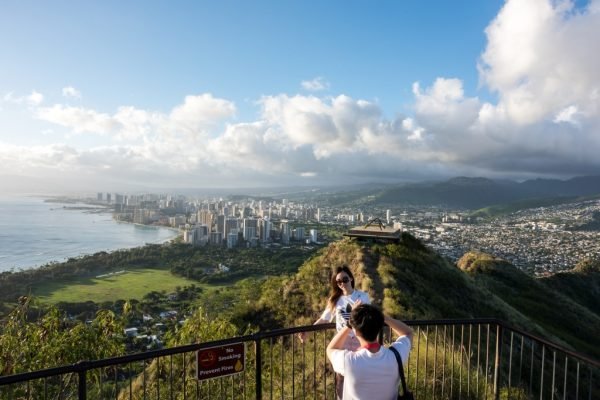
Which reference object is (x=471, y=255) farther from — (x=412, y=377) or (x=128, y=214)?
(x=128, y=214)

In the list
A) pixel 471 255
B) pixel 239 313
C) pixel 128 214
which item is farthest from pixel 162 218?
pixel 239 313

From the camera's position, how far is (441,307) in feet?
37.4

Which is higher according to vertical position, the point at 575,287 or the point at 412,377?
the point at 412,377

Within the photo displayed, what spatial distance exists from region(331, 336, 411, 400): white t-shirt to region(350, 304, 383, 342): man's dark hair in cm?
12

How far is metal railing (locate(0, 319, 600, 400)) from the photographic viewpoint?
3033 mm

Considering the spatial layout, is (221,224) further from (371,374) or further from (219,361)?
(371,374)

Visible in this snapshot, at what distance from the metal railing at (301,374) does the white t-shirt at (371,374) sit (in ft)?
3.24

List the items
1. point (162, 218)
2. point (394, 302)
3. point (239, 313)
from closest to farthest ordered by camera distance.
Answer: point (394, 302), point (239, 313), point (162, 218)

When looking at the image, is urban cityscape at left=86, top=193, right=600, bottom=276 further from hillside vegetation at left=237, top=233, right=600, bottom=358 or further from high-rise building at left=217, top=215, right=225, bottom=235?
hillside vegetation at left=237, top=233, right=600, bottom=358

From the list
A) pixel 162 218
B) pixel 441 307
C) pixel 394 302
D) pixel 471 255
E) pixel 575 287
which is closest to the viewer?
pixel 394 302

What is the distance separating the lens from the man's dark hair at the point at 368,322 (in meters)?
2.29

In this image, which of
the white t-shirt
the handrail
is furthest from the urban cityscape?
the white t-shirt

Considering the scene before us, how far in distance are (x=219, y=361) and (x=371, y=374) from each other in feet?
4.31

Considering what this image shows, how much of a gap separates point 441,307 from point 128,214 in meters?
129
